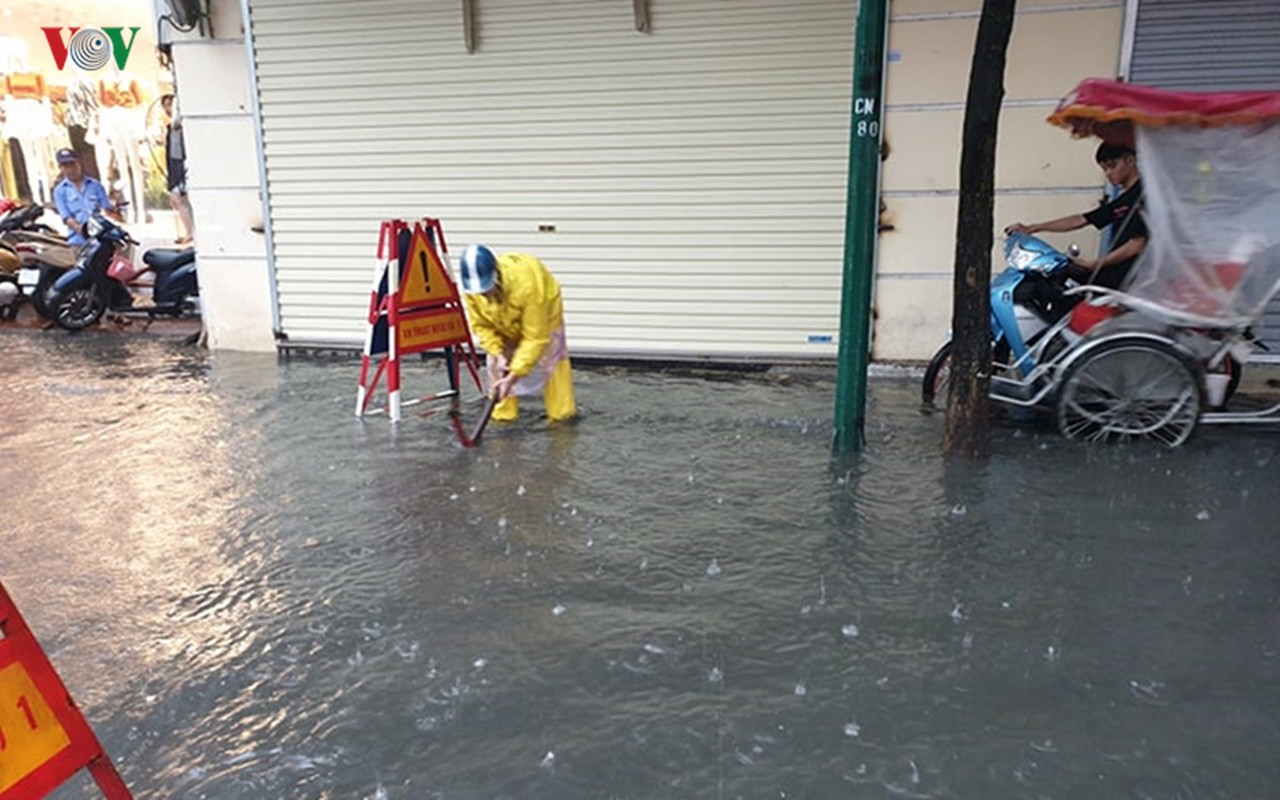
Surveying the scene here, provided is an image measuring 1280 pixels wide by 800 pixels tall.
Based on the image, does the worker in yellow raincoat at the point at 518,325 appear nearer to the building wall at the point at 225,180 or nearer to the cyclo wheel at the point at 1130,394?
the cyclo wheel at the point at 1130,394

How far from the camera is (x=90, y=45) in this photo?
14.9 m

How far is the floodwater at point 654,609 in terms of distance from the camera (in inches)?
107

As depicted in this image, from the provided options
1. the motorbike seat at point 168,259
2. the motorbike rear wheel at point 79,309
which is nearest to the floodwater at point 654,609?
the motorbike seat at point 168,259

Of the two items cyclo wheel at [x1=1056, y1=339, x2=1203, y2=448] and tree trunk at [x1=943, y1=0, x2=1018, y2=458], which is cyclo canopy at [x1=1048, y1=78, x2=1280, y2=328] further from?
tree trunk at [x1=943, y1=0, x2=1018, y2=458]

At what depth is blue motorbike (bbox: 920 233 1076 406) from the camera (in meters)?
5.69

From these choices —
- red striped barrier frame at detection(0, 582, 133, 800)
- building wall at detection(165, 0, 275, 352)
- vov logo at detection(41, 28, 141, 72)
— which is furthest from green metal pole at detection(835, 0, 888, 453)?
vov logo at detection(41, 28, 141, 72)

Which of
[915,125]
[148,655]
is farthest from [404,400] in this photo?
[915,125]

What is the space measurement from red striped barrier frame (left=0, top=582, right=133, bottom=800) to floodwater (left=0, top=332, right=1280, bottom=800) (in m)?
0.71

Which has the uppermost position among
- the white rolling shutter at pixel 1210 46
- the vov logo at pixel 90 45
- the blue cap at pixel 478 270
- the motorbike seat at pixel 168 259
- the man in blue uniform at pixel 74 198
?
the vov logo at pixel 90 45

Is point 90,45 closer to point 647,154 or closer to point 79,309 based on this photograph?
point 79,309

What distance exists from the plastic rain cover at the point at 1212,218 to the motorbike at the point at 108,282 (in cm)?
913

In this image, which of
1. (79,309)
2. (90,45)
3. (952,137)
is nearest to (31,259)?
(79,309)

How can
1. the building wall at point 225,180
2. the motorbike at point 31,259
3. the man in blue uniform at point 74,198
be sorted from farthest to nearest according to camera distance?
the man in blue uniform at point 74,198 < the motorbike at point 31,259 < the building wall at point 225,180

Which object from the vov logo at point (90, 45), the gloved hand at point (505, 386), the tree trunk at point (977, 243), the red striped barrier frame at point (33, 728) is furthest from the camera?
the vov logo at point (90, 45)
